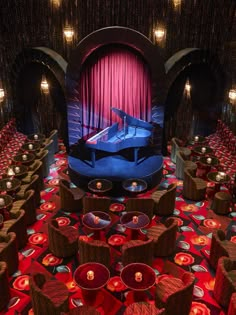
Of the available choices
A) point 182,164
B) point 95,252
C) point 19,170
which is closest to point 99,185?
point 19,170

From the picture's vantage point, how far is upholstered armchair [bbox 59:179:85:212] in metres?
7.40

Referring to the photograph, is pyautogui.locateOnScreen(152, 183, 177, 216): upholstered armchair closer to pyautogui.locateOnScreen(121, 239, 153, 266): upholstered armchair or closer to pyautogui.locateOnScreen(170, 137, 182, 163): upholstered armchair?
pyautogui.locateOnScreen(121, 239, 153, 266): upholstered armchair

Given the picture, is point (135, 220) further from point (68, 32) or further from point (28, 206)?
point (68, 32)

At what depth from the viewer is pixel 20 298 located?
17.3 ft

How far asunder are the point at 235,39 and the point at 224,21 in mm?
835

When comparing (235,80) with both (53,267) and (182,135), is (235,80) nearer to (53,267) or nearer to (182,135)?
(182,135)

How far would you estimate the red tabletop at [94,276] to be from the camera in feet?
16.0

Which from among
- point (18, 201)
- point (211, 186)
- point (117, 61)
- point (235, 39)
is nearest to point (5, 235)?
point (18, 201)

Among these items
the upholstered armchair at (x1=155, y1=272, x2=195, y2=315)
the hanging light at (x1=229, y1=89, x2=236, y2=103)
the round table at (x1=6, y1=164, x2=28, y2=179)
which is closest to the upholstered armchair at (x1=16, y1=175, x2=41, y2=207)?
the round table at (x1=6, y1=164, x2=28, y2=179)

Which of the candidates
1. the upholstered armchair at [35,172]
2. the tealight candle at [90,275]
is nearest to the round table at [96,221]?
the tealight candle at [90,275]

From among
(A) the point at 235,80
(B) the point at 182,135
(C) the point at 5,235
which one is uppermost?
(A) the point at 235,80

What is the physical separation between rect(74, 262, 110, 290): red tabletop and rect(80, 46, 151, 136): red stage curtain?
5.92 meters

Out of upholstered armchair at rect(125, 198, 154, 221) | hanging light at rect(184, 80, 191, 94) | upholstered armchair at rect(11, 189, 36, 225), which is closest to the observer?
upholstered armchair at rect(11, 189, 36, 225)

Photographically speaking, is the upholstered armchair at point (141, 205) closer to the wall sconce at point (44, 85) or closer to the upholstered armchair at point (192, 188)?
the upholstered armchair at point (192, 188)
